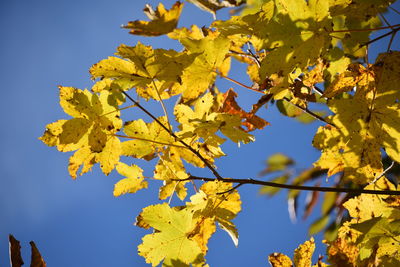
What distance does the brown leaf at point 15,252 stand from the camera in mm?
652

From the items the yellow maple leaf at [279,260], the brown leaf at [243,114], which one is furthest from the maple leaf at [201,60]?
the yellow maple leaf at [279,260]

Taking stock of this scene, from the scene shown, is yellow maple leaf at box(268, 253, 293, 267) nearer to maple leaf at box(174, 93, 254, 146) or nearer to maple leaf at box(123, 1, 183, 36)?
maple leaf at box(174, 93, 254, 146)

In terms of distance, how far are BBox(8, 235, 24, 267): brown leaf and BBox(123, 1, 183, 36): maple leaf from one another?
1.89 feet

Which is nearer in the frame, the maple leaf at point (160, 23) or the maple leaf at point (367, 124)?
the maple leaf at point (160, 23)

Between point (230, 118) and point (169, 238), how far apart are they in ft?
1.71

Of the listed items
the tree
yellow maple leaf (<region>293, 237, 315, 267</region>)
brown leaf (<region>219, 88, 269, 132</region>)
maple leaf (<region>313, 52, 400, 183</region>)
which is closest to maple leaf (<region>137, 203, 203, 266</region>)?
the tree

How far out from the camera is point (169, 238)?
116 cm

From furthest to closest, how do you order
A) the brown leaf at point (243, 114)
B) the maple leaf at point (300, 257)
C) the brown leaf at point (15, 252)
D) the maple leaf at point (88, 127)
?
the brown leaf at point (243, 114) → the maple leaf at point (300, 257) → the maple leaf at point (88, 127) → the brown leaf at point (15, 252)

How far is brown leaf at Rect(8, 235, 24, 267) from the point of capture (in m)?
0.65

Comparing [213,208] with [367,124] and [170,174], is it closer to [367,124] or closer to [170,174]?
[170,174]

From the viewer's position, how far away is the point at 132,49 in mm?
975

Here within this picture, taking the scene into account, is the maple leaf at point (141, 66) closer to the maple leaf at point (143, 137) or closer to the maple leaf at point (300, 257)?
the maple leaf at point (143, 137)

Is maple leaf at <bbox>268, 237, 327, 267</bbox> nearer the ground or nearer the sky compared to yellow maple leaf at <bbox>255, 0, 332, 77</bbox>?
nearer the ground

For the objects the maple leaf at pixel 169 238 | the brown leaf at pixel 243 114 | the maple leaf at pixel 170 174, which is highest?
the brown leaf at pixel 243 114
